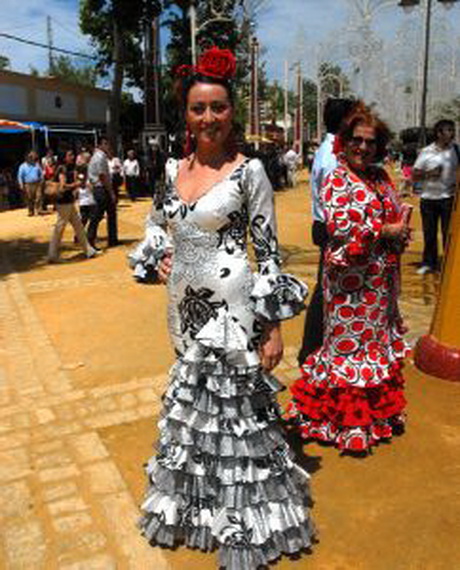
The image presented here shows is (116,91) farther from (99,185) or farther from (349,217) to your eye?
(349,217)

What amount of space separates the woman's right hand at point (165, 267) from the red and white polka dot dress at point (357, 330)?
91cm

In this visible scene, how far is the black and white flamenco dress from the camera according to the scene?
7.76ft

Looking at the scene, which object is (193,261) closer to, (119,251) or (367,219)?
(367,219)

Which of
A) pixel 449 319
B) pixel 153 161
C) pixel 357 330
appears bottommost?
pixel 449 319

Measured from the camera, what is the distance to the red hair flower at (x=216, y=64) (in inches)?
92.0

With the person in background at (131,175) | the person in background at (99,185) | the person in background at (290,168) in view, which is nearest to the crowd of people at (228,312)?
the person in background at (99,185)

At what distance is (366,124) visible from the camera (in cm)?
309

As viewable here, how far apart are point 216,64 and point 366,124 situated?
1074 mm

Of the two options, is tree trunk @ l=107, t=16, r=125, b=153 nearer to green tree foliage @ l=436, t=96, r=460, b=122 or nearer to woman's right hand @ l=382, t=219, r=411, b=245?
green tree foliage @ l=436, t=96, r=460, b=122

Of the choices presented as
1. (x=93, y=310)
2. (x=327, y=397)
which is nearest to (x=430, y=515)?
(x=327, y=397)

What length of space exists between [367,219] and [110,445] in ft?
6.62

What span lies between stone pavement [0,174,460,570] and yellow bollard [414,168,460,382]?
13cm

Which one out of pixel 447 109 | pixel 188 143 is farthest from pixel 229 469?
pixel 447 109

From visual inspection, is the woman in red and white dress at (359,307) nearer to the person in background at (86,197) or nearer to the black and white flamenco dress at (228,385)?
the black and white flamenco dress at (228,385)
